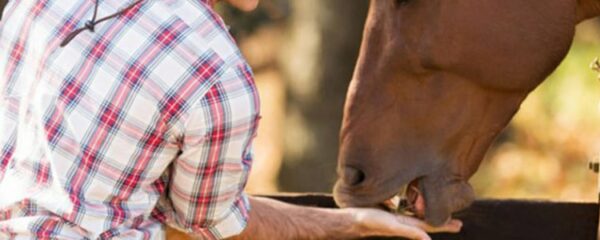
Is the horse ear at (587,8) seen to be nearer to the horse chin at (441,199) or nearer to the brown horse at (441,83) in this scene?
the brown horse at (441,83)

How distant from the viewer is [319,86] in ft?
23.5

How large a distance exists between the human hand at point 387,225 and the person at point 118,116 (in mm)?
558

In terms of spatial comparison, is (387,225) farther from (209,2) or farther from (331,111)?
(331,111)

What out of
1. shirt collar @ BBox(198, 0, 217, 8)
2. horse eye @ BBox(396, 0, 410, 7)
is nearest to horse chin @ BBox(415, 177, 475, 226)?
horse eye @ BBox(396, 0, 410, 7)

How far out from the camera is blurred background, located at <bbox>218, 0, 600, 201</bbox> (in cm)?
702

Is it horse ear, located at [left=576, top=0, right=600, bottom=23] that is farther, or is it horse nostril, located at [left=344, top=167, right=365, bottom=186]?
horse ear, located at [left=576, top=0, right=600, bottom=23]

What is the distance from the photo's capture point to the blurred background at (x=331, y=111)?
23.0 ft

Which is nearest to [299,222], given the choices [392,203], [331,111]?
[392,203]

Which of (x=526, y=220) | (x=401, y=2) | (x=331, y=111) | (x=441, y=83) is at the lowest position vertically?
(x=331, y=111)

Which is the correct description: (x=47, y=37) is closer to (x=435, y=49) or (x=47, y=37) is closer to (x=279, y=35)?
(x=435, y=49)

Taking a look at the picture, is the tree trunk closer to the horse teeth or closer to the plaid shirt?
the horse teeth

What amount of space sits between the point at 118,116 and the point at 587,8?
4.97ft

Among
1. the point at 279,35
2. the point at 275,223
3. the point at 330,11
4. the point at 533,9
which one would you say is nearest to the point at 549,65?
the point at 533,9

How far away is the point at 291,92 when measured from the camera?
779cm
